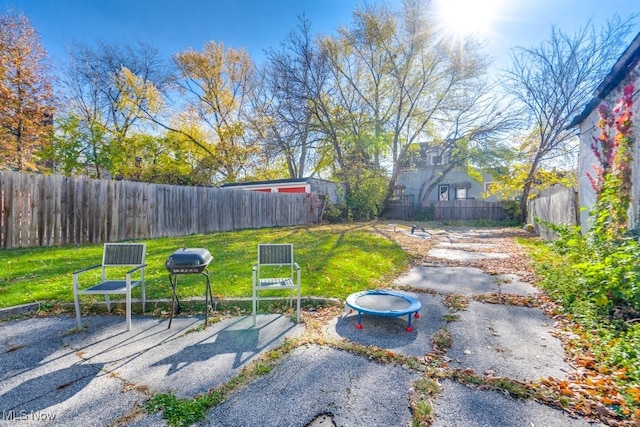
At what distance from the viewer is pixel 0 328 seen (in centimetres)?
338

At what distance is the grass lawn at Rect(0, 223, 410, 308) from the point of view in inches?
172

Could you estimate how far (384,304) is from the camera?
12.4 ft

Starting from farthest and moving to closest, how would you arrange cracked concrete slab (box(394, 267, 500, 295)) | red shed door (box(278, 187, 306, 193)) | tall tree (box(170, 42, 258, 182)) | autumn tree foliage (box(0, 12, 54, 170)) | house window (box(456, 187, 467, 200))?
house window (box(456, 187, 467, 200))
tall tree (box(170, 42, 258, 182))
red shed door (box(278, 187, 306, 193))
autumn tree foliage (box(0, 12, 54, 170))
cracked concrete slab (box(394, 267, 500, 295))

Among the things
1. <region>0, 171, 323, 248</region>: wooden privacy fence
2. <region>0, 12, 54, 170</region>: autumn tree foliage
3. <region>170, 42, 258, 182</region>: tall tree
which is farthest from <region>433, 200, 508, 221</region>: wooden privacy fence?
<region>0, 12, 54, 170</region>: autumn tree foliage

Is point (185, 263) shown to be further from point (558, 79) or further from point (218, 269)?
point (558, 79)

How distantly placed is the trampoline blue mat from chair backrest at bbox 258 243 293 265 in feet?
3.42

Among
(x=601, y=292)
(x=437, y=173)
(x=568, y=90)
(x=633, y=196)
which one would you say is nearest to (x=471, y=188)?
(x=437, y=173)

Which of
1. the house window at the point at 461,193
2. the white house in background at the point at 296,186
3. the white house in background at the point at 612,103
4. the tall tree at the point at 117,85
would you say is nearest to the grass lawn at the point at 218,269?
the white house in background at the point at 612,103

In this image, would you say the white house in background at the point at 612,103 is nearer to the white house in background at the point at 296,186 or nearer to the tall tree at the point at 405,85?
the tall tree at the point at 405,85

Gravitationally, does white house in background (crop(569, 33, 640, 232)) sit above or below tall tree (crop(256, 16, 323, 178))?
below

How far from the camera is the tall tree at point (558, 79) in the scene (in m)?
12.6

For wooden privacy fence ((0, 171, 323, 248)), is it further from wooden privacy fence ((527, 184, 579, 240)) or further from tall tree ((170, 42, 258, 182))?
wooden privacy fence ((527, 184, 579, 240))

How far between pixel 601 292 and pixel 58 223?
37.1 feet

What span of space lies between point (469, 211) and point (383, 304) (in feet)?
62.5
